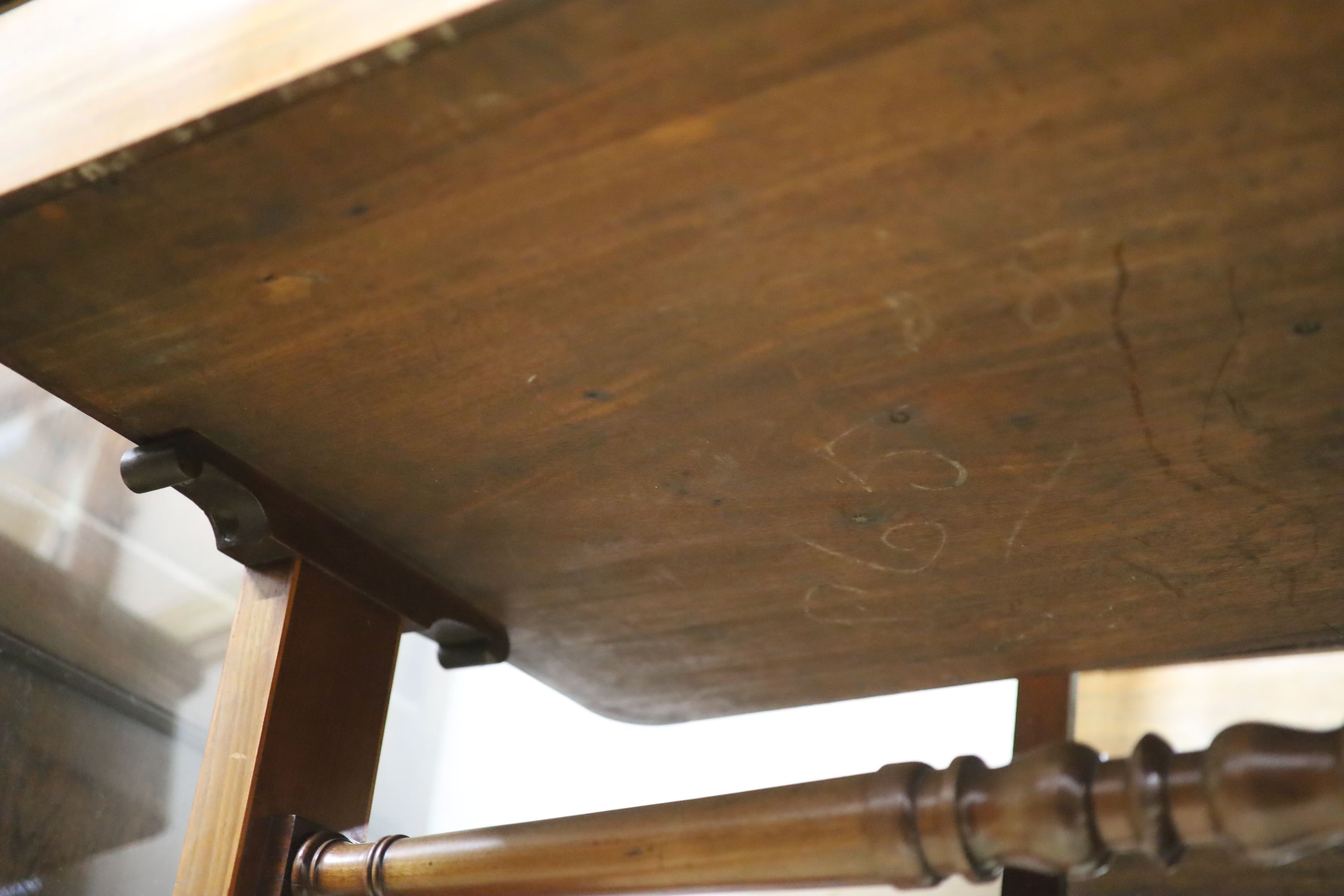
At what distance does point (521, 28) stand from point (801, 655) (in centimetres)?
58

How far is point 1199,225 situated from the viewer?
1.93 ft

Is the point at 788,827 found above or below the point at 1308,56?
below

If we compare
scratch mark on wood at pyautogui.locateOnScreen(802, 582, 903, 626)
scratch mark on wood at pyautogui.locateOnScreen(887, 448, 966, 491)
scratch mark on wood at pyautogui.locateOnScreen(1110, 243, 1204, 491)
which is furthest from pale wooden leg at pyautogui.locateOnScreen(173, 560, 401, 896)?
scratch mark on wood at pyautogui.locateOnScreen(1110, 243, 1204, 491)

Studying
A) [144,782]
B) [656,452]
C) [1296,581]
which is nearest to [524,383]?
[656,452]

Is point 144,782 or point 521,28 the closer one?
point 521,28

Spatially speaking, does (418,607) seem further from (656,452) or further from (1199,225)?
(1199,225)

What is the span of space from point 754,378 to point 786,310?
0.06 meters

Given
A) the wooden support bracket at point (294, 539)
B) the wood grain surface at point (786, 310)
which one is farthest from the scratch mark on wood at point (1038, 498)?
the wooden support bracket at point (294, 539)

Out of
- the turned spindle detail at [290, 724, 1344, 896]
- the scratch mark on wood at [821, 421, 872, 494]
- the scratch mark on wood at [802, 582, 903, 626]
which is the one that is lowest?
the turned spindle detail at [290, 724, 1344, 896]

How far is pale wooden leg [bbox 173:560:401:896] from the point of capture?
83 centimetres

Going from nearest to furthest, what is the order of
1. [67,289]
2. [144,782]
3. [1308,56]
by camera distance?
[1308,56], [67,289], [144,782]

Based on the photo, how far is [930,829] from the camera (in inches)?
25.8

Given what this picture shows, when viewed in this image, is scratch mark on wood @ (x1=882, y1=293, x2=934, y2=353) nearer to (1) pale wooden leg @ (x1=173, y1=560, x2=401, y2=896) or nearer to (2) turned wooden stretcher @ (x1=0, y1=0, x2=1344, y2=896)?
(2) turned wooden stretcher @ (x1=0, y1=0, x2=1344, y2=896)

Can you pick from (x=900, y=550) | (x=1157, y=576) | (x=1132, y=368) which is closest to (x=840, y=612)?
(x=900, y=550)
